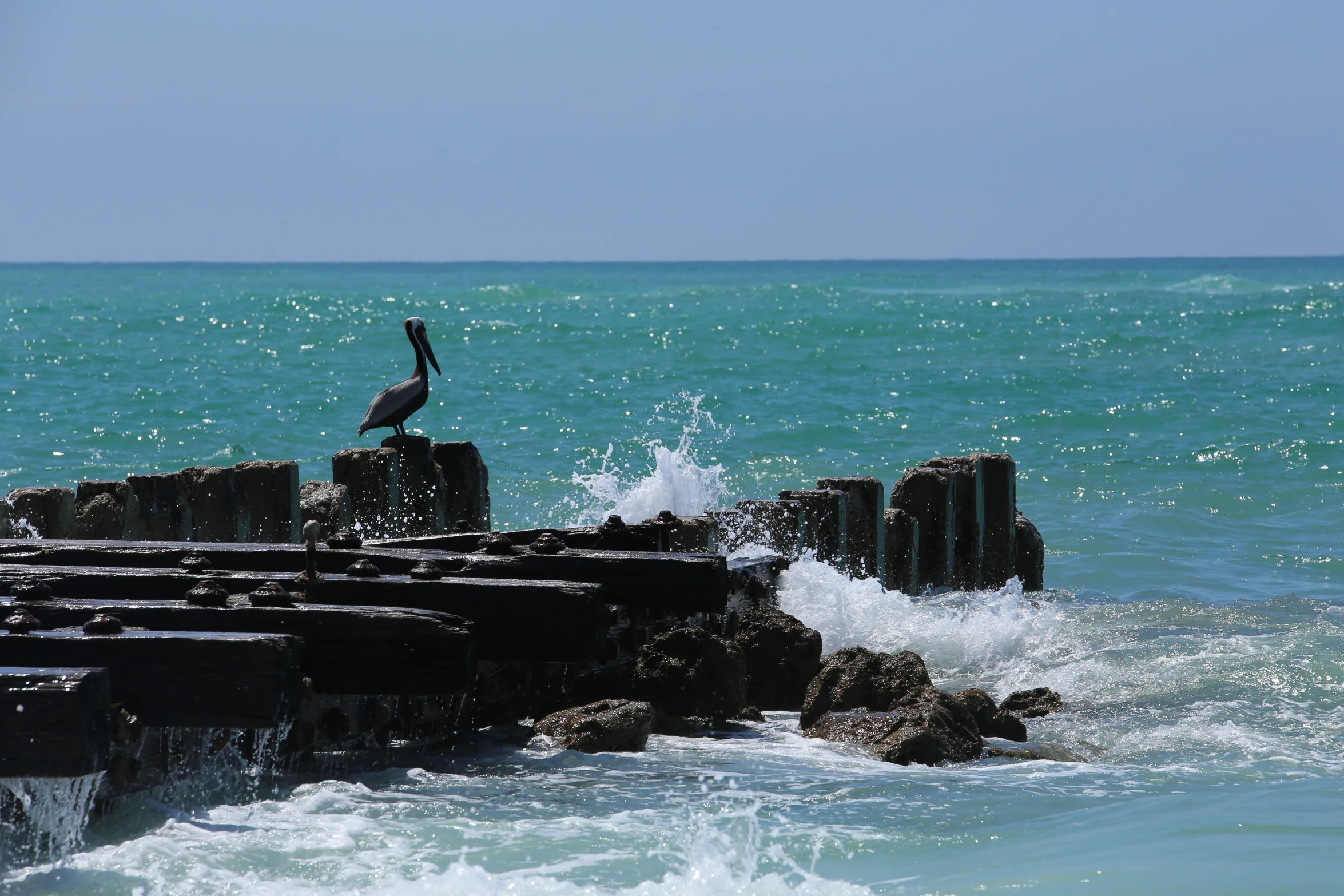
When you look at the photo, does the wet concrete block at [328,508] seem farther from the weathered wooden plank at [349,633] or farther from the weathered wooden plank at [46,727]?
the weathered wooden plank at [46,727]

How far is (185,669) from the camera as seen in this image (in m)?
4.05

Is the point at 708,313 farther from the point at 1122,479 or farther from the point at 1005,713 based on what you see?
the point at 1005,713

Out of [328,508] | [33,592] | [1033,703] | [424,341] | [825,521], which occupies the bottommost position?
[1033,703]

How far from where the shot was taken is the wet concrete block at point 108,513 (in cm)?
734

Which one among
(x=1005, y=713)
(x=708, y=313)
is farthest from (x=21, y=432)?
(x=708, y=313)

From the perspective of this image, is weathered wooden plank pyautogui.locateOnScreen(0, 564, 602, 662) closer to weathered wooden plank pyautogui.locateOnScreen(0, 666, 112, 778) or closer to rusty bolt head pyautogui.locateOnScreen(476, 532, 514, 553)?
rusty bolt head pyautogui.locateOnScreen(476, 532, 514, 553)

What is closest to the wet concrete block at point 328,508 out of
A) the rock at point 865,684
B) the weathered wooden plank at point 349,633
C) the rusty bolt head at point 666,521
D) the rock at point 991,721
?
the rusty bolt head at point 666,521

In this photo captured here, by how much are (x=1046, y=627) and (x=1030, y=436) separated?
10313mm

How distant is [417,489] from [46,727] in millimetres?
4486

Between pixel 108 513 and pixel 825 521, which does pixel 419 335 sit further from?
pixel 825 521

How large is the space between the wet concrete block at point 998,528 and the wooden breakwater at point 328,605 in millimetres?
1232

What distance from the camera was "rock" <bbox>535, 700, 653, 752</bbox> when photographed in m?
5.41

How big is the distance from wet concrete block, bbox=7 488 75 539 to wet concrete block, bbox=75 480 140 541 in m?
0.13

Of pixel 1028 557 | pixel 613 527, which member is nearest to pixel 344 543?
pixel 613 527
